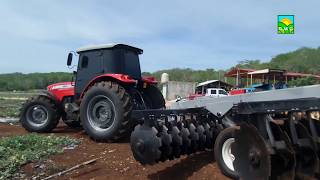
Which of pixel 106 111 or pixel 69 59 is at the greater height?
pixel 69 59

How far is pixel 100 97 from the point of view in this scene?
958 centimetres

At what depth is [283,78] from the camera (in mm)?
34406

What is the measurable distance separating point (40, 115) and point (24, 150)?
318cm

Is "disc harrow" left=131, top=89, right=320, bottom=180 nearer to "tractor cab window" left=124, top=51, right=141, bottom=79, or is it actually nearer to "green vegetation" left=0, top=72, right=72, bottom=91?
"tractor cab window" left=124, top=51, right=141, bottom=79

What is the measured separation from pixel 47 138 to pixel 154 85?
2996 mm

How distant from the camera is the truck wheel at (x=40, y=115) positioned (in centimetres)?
1114

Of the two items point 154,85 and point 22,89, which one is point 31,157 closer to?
point 154,85

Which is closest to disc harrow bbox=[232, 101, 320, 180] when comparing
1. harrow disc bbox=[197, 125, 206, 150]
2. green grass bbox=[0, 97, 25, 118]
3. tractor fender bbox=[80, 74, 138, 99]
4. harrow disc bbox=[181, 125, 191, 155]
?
harrow disc bbox=[181, 125, 191, 155]

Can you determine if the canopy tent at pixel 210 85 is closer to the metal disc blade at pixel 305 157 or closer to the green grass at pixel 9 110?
the green grass at pixel 9 110

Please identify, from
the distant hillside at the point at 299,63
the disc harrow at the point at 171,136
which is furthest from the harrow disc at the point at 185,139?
the distant hillside at the point at 299,63

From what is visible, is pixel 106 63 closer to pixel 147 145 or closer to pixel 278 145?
pixel 147 145

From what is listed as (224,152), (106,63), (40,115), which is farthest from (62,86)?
(224,152)

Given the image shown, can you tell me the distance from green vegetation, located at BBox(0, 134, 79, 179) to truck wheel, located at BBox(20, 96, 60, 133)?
5.64ft

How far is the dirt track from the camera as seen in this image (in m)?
6.41
